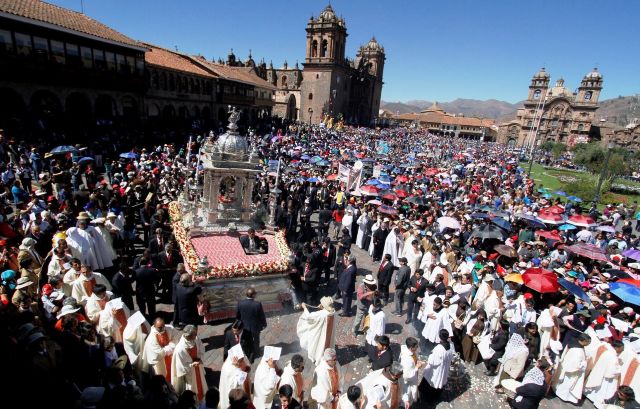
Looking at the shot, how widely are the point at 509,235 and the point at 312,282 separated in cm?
964

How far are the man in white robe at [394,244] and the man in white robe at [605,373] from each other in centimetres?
559

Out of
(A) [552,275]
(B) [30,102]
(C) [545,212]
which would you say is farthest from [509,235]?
(B) [30,102]

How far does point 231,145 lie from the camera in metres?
11.2

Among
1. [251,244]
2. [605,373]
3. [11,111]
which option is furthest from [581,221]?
[11,111]

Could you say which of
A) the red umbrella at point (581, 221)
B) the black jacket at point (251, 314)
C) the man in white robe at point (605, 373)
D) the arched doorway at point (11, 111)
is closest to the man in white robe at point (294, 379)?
the black jacket at point (251, 314)

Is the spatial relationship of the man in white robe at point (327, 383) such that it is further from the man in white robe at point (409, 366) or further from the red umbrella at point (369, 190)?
the red umbrella at point (369, 190)

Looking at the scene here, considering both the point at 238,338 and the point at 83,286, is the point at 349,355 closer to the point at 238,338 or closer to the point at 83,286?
the point at 238,338

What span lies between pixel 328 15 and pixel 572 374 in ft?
219

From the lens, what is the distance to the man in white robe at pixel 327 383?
4.98 m

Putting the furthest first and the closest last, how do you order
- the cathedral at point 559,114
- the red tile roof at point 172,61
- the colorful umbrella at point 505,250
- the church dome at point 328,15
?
1. the cathedral at point 559,114
2. the church dome at point 328,15
3. the red tile roof at point 172,61
4. the colorful umbrella at point 505,250

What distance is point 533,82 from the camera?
8919 centimetres

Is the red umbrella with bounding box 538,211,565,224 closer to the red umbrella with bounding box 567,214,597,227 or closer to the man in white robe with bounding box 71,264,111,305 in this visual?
the red umbrella with bounding box 567,214,597,227

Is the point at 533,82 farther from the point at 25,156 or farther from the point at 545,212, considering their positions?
the point at 25,156

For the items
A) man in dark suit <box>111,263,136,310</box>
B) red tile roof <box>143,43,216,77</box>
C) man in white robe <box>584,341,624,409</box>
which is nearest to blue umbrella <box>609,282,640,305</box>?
man in white robe <box>584,341,624,409</box>
